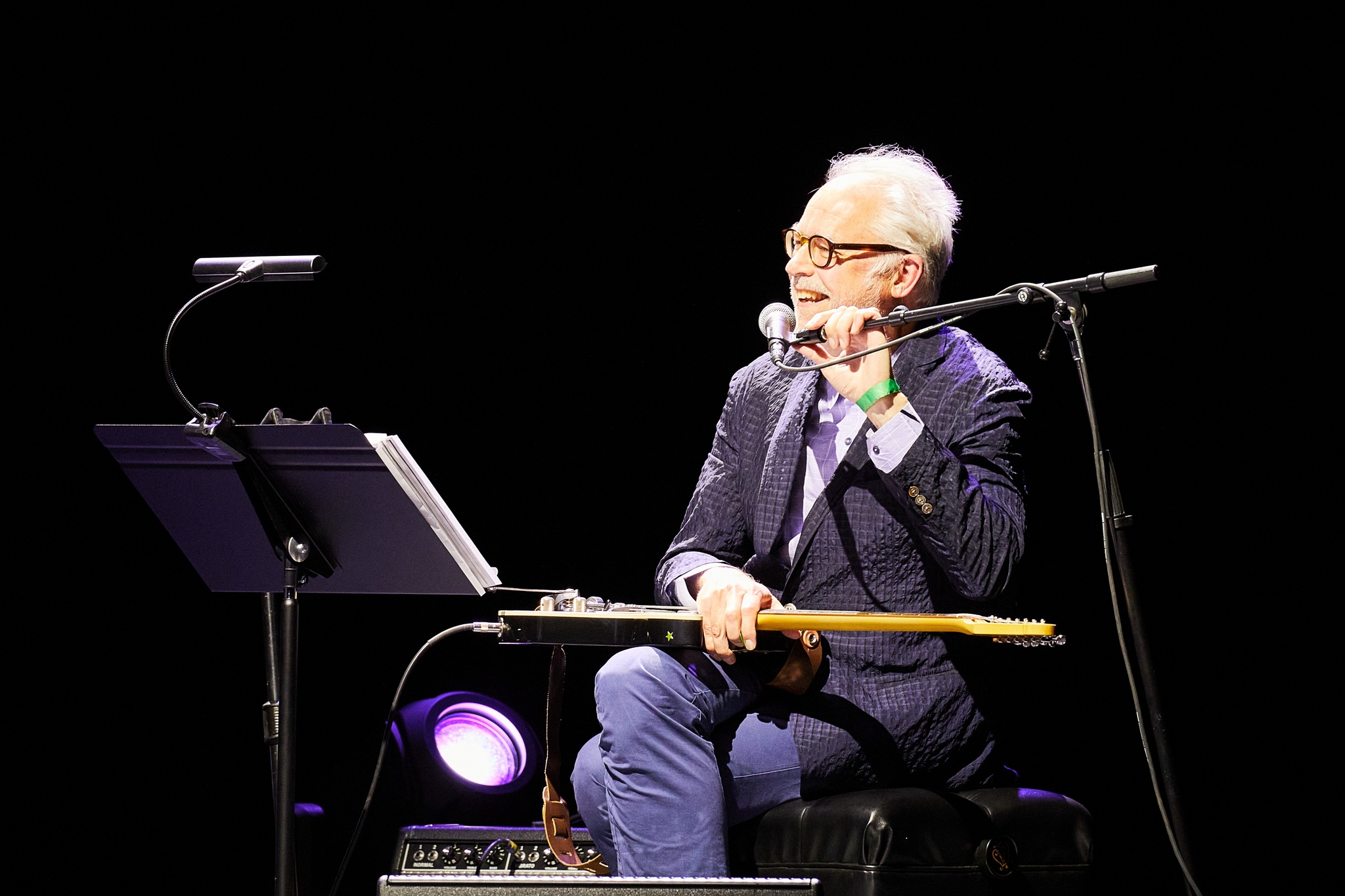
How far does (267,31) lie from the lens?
11.1ft

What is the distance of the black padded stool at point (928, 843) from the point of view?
1.79m

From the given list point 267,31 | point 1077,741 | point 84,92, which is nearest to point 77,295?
point 84,92

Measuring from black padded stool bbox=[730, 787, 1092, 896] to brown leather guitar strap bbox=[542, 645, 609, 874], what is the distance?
0.98 ft

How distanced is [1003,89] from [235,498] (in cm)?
225

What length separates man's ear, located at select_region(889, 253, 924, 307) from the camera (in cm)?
230

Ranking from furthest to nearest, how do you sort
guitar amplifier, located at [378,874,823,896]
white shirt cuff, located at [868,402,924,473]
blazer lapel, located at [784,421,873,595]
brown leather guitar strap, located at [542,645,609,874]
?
blazer lapel, located at [784,421,873,595] → brown leather guitar strap, located at [542,645,609,874] → white shirt cuff, located at [868,402,924,473] → guitar amplifier, located at [378,874,823,896]

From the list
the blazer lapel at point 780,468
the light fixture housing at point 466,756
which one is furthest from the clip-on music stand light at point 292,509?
the light fixture housing at point 466,756

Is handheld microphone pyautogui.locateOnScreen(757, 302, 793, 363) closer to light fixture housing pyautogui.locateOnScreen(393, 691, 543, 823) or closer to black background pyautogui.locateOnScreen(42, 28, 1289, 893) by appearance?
black background pyautogui.locateOnScreen(42, 28, 1289, 893)

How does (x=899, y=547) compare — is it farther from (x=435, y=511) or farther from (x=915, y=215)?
(x=435, y=511)

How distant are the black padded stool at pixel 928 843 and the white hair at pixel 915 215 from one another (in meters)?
0.99

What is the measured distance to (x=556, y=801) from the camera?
203 centimetres

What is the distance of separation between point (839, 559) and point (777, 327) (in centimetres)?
45

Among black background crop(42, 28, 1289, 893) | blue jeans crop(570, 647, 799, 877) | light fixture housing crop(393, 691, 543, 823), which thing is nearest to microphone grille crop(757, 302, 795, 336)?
blue jeans crop(570, 647, 799, 877)

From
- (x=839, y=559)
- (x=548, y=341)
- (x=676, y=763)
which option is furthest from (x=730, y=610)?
(x=548, y=341)
